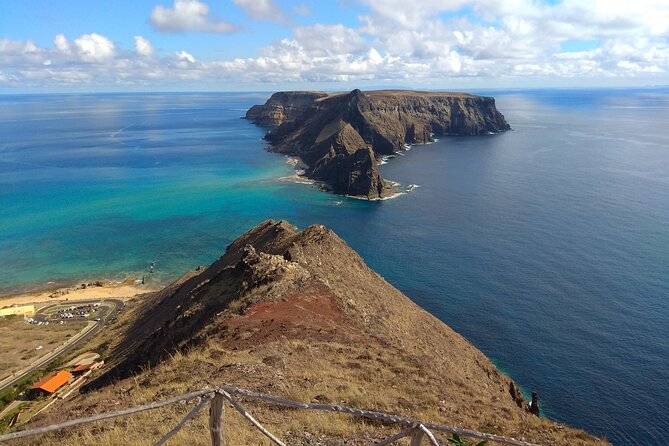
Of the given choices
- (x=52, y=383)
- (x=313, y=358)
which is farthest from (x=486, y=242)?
(x=52, y=383)

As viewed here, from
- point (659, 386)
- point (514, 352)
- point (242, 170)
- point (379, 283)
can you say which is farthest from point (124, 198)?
point (659, 386)

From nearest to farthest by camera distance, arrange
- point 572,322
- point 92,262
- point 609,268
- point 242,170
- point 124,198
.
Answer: point 572,322 → point 609,268 → point 92,262 → point 124,198 → point 242,170

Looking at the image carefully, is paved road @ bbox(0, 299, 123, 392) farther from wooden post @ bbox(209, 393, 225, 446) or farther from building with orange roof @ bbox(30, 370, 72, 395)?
wooden post @ bbox(209, 393, 225, 446)

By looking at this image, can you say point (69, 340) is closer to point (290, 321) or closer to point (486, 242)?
point (290, 321)

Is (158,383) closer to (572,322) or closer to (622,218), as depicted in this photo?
(572,322)

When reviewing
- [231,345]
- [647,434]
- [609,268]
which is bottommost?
[647,434]

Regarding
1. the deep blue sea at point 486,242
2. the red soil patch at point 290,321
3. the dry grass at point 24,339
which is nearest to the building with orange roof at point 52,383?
the dry grass at point 24,339

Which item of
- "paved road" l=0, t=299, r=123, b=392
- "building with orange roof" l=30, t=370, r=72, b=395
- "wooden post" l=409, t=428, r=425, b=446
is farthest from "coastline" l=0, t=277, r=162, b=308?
"wooden post" l=409, t=428, r=425, b=446

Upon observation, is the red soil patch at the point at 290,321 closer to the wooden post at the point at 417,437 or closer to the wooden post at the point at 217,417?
the wooden post at the point at 217,417
